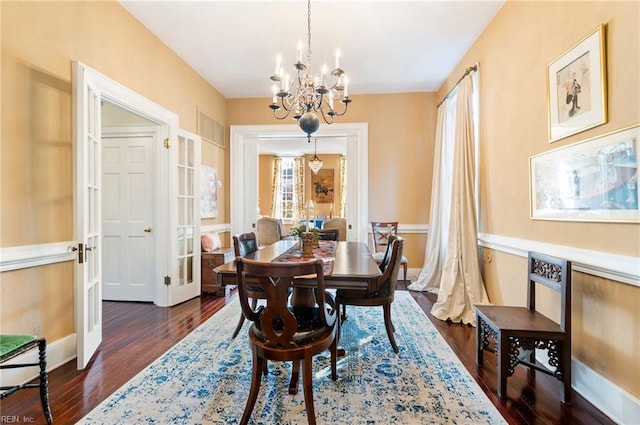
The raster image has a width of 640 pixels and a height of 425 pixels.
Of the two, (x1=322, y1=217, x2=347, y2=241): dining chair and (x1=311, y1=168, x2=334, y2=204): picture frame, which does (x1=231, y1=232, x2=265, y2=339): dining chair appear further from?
(x1=311, y1=168, x2=334, y2=204): picture frame

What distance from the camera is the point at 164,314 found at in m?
3.33

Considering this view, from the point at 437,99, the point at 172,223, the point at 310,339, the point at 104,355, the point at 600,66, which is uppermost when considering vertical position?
the point at 437,99

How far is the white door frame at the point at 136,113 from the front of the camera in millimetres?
2205

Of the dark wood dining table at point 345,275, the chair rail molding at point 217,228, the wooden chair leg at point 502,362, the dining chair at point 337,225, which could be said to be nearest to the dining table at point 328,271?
the dark wood dining table at point 345,275

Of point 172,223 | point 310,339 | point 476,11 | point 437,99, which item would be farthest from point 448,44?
point 172,223

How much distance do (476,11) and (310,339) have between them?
10.9ft

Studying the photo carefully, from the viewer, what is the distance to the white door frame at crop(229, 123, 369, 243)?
4953 mm

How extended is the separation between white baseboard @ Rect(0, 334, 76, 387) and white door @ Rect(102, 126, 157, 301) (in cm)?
142

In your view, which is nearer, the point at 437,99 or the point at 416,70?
the point at 416,70

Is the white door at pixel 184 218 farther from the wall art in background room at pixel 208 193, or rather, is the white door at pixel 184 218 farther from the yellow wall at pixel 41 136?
the yellow wall at pixel 41 136

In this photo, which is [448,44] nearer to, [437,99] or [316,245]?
[437,99]

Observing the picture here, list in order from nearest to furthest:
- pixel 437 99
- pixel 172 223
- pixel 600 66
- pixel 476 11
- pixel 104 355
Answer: pixel 600 66, pixel 104 355, pixel 476 11, pixel 172 223, pixel 437 99

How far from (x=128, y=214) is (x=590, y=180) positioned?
449cm

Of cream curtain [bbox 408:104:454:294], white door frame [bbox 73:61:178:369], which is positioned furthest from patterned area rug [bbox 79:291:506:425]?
cream curtain [bbox 408:104:454:294]
